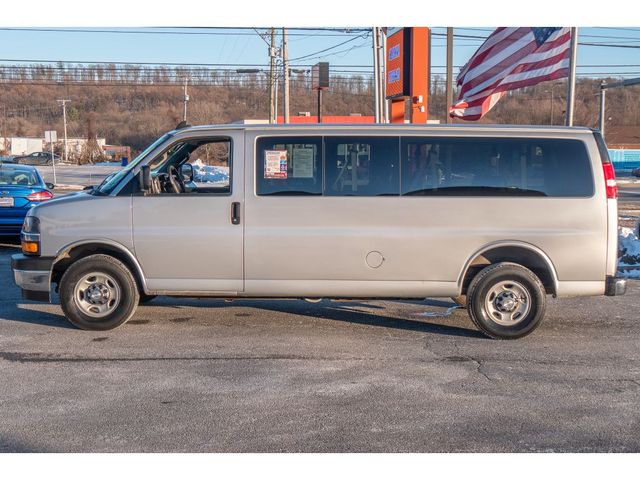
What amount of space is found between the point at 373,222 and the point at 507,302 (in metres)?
1.64

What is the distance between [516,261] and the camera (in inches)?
300

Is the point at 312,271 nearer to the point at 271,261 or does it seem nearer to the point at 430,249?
the point at 271,261

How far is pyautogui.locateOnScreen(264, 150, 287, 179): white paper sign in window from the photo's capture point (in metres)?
7.54

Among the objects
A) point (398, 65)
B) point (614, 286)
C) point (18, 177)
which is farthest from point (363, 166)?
point (398, 65)

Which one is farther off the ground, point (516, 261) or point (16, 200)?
point (16, 200)

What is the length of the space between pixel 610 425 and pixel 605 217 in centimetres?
299

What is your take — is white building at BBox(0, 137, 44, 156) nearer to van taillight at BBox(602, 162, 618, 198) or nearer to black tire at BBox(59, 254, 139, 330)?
black tire at BBox(59, 254, 139, 330)

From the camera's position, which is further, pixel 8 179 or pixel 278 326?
pixel 8 179

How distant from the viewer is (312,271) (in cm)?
755

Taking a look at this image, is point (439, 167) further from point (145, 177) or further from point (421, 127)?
point (145, 177)

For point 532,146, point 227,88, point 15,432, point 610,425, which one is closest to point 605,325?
→ point 532,146

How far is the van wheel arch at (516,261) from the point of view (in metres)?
7.50

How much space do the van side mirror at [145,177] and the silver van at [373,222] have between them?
0.01m

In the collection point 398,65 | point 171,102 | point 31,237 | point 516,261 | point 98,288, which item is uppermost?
point 171,102
